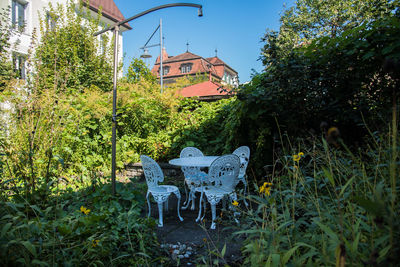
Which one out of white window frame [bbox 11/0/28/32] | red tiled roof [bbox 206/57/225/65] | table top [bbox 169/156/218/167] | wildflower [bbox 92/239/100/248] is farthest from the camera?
red tiled roof [bbox 206/57/225/65]

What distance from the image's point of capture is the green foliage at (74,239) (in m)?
1.54

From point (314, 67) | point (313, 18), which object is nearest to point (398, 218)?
point (314, 67)

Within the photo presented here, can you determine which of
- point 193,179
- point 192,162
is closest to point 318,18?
point 192,162

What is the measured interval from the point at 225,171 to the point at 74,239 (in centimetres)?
186

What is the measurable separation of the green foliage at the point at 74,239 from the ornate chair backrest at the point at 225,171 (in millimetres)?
1014

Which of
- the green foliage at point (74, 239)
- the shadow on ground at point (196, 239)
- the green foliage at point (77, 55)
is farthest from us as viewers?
the green foliage at point (77, 55)

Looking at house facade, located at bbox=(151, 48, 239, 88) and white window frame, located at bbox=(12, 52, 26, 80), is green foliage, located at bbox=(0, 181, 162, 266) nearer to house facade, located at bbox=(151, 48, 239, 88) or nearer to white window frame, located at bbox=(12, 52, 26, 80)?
white window frame, located at bbox=(12, 52, 26, 80)

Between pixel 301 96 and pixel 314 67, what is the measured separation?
492 millimetres

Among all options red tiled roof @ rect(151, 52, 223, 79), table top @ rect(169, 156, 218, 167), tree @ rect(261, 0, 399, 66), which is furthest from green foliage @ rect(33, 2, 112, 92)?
red tiled roof @ rect(151, 52, 223, 79)

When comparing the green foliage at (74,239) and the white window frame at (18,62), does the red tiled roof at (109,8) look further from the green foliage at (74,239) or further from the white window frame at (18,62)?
the green foliage at (74,239)

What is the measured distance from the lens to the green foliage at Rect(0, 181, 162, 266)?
1537 mm

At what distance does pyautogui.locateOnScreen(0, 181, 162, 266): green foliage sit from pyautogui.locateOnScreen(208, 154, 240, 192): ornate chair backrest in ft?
3.33

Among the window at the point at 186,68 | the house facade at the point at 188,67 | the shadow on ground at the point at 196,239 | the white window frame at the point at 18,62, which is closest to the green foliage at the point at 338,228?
the shadow on ground at the point at 196,239

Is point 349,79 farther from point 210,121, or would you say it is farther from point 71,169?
point 71,169
